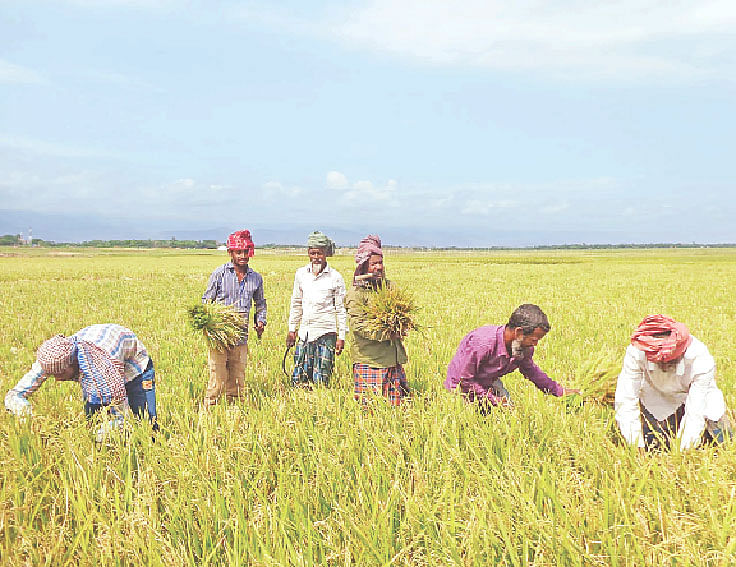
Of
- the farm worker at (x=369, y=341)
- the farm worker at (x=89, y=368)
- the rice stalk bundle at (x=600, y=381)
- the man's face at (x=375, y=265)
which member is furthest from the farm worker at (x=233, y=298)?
the rice stalk bundle at (x=600, y=381)

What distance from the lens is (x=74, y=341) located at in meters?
3.79

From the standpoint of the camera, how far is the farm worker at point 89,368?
361cm

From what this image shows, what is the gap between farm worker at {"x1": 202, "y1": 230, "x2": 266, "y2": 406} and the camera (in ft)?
19.2

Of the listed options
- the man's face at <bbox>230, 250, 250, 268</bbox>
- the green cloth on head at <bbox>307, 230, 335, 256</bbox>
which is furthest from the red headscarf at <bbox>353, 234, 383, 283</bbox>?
the man's face at <bbox>230, 250, 250, 268</bbox>

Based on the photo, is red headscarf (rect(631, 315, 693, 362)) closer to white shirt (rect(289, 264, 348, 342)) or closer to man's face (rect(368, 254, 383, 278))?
man's face (rect(368, 254, 383, 278))

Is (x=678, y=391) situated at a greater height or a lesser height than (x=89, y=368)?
lesser

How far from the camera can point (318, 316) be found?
596cm

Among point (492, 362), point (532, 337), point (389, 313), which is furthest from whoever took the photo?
point (389, 313)

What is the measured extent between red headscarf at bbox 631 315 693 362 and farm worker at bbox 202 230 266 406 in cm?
381

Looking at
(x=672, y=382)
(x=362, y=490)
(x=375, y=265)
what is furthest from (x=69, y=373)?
(x=672, y=382)

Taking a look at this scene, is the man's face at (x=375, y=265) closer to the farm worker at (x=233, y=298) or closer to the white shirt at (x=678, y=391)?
the farm worker at (x=233, y=298)

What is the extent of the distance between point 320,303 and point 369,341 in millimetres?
982

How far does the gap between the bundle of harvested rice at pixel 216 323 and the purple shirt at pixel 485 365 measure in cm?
234

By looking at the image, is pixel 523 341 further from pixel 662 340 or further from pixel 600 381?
pixel 662 340
